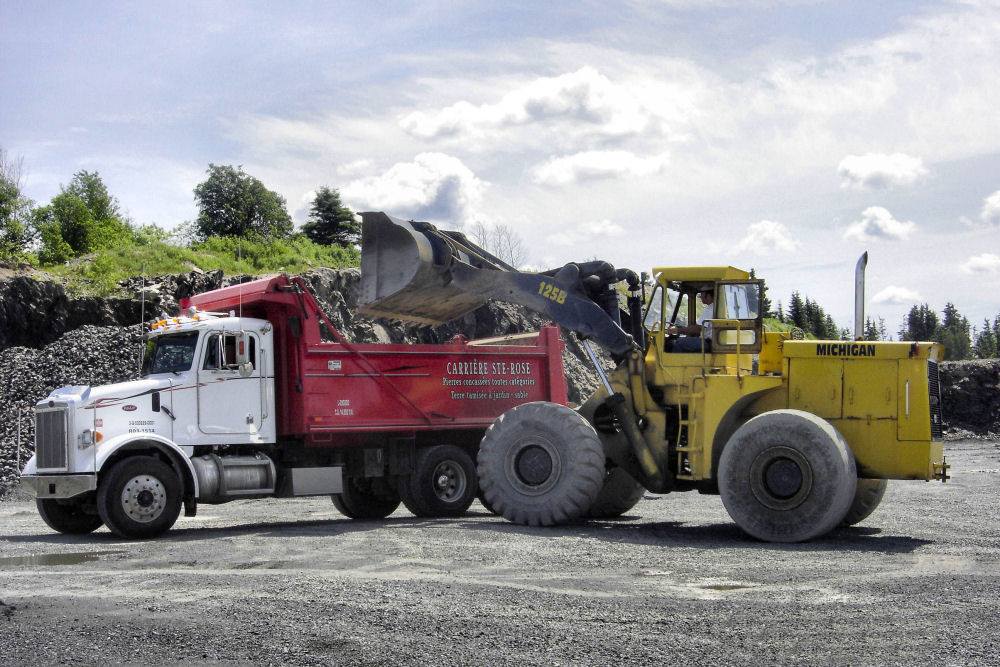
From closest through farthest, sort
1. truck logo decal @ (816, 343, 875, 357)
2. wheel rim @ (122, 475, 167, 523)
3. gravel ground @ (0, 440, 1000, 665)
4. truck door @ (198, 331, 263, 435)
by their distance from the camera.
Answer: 1. gravel ground @ (0, 440, 1000, 665)
2. truck logo decal @ (816, 343, 875, 357)
3. wheel rim @ (122, 475, 167, 523)
4. truck door @ (198, 331, 263, 435)

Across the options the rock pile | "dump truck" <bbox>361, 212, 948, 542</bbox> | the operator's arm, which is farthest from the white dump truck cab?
the rock pile

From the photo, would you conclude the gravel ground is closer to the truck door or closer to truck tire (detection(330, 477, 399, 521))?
the truck door

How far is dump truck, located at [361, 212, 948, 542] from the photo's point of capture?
11.2 metres

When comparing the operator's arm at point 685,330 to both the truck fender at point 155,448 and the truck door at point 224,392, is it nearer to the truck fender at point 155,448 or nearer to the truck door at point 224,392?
the truck door at point 224,392

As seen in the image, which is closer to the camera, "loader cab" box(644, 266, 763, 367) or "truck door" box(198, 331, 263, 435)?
"loader cab" box(644, 266, 763, 367)

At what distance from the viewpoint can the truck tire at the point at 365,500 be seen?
51.5 ft

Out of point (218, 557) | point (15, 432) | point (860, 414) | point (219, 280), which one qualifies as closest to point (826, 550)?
point (860, 414)

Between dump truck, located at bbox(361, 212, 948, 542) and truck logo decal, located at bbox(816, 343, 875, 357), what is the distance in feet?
0.05

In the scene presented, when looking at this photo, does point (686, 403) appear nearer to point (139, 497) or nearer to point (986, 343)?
point (139, 497)

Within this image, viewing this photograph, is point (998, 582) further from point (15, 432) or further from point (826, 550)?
point (15, 432)

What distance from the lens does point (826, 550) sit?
10500mm

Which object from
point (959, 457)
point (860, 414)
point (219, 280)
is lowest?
point (959, 457)

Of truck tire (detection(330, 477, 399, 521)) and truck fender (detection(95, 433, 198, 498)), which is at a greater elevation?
truck fender (detection(95, 433, 198, 498))

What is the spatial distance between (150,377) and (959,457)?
28.3 m
